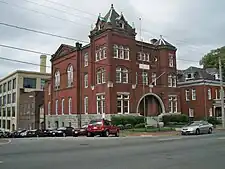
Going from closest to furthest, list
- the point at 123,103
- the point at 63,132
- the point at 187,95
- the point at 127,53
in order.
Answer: the point at 63,132, the point at 123,103, the point at 127,53, the point at 187,95

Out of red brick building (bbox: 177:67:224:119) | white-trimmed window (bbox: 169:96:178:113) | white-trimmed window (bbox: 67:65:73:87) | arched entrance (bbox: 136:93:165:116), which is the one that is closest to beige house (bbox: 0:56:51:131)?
white-trimmed window (bbox: 67:65:73:87)

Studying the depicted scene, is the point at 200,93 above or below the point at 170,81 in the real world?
below

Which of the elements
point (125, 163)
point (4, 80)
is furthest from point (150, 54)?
point (4, 80)

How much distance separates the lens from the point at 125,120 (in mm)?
41375

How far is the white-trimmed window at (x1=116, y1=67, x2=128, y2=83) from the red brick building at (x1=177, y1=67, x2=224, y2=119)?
70.3 feet

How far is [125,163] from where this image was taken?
1141 centimetres

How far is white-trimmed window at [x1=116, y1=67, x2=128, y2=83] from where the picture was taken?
1729 inches

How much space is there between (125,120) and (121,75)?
6609 mm

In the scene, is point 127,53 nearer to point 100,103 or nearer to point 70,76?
point 100,103

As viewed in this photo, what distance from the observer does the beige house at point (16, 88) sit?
81938 millimetres

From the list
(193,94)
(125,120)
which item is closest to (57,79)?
(125,120)

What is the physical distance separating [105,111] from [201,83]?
82.6 ft

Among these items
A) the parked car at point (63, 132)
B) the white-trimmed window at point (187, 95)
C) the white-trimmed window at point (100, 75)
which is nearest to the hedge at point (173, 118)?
the white-trimmed window at point (100, 75)

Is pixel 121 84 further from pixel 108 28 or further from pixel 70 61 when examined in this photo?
pixel 70 61
